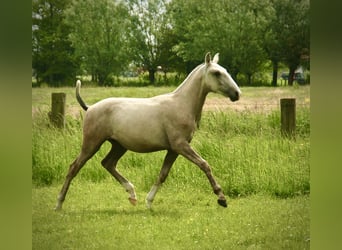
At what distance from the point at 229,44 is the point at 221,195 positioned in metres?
0.97

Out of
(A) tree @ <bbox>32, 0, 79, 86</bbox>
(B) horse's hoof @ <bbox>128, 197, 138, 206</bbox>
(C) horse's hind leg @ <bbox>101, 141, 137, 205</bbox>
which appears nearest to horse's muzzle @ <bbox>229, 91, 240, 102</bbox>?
(C) horse's hind leg @ <bbox>101, 141, 137, 205</bbox>

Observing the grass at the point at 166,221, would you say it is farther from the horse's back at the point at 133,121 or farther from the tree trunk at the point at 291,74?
the tree trunk at the point at 291,74

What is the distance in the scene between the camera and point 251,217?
4133 mm

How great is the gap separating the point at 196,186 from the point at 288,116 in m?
0.75

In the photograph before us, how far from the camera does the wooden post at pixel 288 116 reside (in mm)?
4188

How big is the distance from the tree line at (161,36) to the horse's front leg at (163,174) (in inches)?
20.1

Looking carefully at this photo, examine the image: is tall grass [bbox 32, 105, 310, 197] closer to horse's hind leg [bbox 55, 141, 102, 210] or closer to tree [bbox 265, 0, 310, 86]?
horse's hind leg [bbox 55, 141, 102, 210]

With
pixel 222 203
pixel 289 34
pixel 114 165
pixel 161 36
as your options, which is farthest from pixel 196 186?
pixel 289 34

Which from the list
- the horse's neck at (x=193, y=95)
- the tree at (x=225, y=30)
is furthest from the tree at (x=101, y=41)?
the horse's neck at (x=193, y=95)

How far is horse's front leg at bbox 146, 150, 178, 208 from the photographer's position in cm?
419
